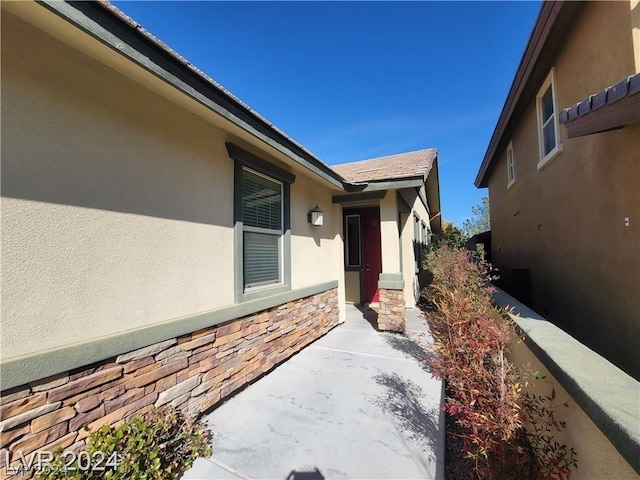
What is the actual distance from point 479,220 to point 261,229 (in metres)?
40.4

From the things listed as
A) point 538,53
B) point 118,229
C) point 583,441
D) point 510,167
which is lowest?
point 583,441

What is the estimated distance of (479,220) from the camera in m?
37.9

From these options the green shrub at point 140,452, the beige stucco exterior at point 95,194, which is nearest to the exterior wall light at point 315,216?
the beige stucco exterior at point 95,194

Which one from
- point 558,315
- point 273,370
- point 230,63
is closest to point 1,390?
point 273,370

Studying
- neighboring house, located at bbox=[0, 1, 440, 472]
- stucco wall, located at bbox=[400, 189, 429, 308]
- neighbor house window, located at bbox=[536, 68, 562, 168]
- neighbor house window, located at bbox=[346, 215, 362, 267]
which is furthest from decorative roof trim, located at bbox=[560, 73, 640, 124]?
neighbor house window, located at bbox=[346, 215, 362, 267]

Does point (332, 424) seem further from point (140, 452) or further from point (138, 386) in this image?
point (138, 386)

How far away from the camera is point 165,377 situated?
2949mm

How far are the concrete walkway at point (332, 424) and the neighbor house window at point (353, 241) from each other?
16.1 feet

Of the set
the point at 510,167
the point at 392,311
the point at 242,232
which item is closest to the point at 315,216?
the point at 242,232

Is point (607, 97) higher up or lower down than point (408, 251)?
higher up

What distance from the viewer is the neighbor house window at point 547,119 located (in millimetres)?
6016

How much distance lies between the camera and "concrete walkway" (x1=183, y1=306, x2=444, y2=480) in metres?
2.62

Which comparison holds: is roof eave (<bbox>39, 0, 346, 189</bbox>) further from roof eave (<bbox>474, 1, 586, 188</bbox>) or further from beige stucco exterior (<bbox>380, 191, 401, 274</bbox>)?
roof eave (<bbox>474, 1, 586, 188</bbox>)

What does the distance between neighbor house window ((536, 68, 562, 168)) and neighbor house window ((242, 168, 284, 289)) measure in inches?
236
